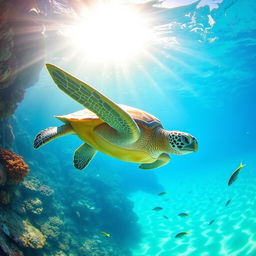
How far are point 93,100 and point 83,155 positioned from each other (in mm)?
1643

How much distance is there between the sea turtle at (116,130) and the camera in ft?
5.99

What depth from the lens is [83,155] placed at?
10.8 feet

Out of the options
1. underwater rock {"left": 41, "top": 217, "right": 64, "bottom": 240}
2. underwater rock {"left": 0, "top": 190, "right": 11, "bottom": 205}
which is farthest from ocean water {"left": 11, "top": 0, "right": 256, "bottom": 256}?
underwater rock {"left": 0, "top": 190, "right": 11, "bottom": 205}

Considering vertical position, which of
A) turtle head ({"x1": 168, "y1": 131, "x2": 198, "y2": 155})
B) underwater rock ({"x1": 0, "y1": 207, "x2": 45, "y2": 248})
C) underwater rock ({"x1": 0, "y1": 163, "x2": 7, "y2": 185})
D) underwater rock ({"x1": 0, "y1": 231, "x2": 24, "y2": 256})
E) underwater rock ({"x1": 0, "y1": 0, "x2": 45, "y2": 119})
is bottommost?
underwater rock ({"x1": 0, "y1": 231, "x2": 24, "y2": 256})

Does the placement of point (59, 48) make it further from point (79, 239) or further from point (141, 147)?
point (141, 147)

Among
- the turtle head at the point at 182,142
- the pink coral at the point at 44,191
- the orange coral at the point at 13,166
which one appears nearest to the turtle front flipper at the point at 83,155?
the turtle head at the point at 182,142

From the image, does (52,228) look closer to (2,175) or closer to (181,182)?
(2,175)

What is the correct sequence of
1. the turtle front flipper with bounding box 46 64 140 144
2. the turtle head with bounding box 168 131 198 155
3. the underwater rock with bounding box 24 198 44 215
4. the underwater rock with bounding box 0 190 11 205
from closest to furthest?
the turtle front flipper with bounding box 46 64 140 144, the turtle head with bounding box 168 131 198 155, the underwater rock with bounding box 0 190 11 205, the underwater rock with bounding box 24 198 44 215

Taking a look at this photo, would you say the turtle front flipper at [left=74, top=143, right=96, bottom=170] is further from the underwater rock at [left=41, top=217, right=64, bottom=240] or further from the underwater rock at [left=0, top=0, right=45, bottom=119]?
the underwater rock at [left=41, top=217, right=64, bottom=240]

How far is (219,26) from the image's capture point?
13.9 metres

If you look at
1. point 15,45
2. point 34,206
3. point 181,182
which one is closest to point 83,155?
point 15,45

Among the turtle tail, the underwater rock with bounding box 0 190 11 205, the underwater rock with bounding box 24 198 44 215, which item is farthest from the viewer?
the underwater rock with bounding box 24 198 44 215

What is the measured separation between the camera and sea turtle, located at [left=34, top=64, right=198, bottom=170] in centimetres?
183

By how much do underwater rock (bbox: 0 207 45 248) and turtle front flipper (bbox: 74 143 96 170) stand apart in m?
2.05
